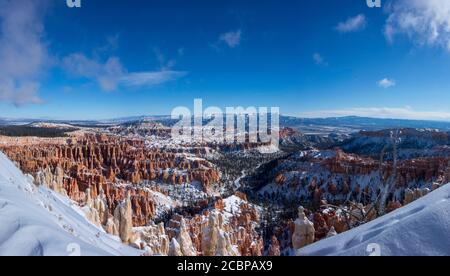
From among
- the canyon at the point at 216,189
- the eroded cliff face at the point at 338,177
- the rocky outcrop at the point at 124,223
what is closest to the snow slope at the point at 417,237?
the canyon at the point at 216,189

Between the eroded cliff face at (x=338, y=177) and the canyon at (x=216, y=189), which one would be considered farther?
the eroded cliff face at (x=338, y=177)

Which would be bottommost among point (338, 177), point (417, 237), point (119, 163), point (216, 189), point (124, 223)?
point (216, 189)

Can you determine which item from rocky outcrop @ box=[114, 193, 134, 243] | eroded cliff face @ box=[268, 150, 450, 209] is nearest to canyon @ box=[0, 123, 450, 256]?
rocky outcrop @ box=[114, 193, 134, 243]

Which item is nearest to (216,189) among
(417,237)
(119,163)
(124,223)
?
(119,163)

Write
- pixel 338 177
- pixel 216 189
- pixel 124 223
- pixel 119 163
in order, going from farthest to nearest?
pixel 119 163 → pixel 216 189 → pixel 338 177 → pixel 124 223

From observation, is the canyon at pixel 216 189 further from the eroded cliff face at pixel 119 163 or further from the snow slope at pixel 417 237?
the snow slope at pixel 417 237

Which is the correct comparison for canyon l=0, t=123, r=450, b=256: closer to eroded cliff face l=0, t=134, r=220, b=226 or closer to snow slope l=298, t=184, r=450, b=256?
eroded cliff face l=0, t=134, r=220, b=226

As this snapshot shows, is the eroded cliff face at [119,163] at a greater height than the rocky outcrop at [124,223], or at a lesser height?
lesser

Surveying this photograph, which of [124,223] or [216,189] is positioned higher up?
[124,223]

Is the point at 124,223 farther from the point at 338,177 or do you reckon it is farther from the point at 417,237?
the point at 338,177

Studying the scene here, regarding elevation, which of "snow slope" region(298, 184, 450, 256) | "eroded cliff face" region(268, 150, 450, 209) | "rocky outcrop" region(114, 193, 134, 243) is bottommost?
"eroded cliff face" region(268, 150, 450, 209)

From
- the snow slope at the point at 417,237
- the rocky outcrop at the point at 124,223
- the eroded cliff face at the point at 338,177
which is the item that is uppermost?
the snow slope at the point at 417,237

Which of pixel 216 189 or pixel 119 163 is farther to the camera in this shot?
pixel 119 163
